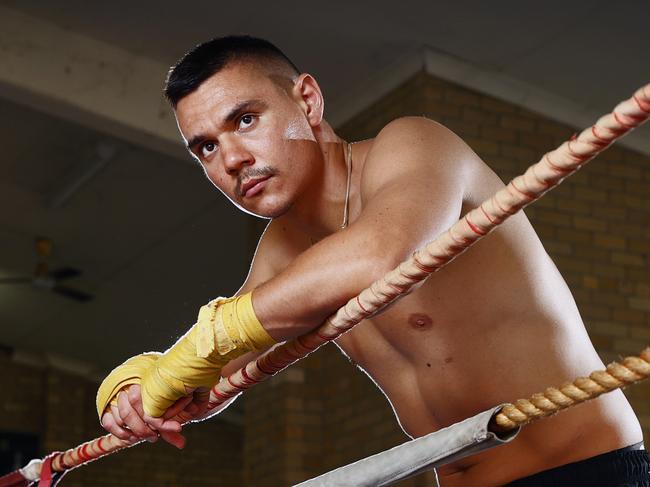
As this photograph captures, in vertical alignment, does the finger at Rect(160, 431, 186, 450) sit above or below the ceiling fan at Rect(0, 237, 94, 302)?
below

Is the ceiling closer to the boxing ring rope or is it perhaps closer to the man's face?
the man's face

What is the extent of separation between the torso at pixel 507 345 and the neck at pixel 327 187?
0.67 ft

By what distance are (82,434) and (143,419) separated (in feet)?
33.7

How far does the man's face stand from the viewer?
5.82ft

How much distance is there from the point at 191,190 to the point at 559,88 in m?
2.71

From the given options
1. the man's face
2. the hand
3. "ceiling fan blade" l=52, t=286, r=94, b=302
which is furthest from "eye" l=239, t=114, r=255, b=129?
"ceiling fan blade" l=52, t=286, r=94, b=302

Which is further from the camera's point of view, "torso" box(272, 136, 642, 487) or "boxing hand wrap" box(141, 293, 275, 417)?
"torso" box(272, 136, 642, 487)

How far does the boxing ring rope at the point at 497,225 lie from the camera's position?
1.08m

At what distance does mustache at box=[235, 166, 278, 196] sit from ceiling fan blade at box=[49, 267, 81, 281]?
6.88 m

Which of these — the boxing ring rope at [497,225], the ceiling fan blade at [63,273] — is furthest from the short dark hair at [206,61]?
the ceiling fan blade at [63,273]

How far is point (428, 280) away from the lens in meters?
1.77

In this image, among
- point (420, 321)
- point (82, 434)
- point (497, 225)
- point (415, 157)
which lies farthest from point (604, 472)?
point (82, 434)

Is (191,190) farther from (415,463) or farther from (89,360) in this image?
(415,463)

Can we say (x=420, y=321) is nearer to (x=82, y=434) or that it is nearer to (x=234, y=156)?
(x=234, y=156)
